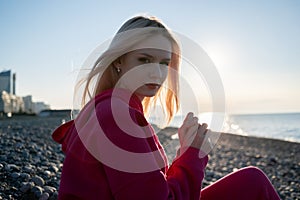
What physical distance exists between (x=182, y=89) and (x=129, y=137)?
923 mm

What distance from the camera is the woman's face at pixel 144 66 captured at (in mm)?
1663

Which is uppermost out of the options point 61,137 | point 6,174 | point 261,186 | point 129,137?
point 129,137

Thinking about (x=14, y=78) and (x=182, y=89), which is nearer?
(x=182, y=89)

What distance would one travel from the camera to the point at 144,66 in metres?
1.67

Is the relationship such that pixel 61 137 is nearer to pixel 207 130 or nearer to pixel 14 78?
pixel 207 130

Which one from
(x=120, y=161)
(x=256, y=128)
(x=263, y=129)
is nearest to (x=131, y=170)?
(x=120, y=161)

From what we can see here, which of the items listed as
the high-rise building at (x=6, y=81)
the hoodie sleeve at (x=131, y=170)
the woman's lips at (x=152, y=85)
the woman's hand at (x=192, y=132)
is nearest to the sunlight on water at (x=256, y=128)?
the woman's hand at (x=192, y=132)

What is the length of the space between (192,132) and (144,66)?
388mm

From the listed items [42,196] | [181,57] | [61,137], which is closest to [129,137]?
[61,137]

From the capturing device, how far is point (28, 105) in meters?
83.2

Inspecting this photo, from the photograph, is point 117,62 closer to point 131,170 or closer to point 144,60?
point 144,60

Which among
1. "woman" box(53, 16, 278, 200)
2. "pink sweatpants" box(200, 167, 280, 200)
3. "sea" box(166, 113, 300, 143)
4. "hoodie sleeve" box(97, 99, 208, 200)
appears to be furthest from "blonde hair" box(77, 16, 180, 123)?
"pink sweatpants" box(200, 167, 280, 200)

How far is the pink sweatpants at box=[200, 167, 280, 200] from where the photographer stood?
1919 mm

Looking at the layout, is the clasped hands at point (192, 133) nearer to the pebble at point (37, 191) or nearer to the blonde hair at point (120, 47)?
the blonde hair at point (120, 47)
